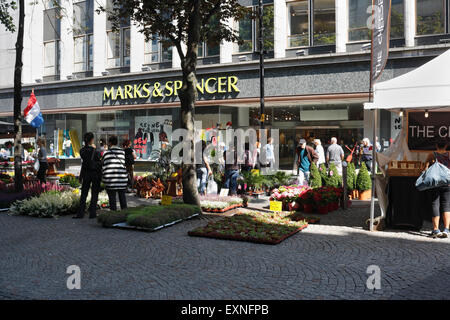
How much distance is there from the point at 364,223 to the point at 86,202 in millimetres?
7122

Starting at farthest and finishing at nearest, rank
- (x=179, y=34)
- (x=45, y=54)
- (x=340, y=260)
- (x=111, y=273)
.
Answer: (x=45, y=54) < (x=179, y=34) < (x=340, y=260) < (x=111, y=273)

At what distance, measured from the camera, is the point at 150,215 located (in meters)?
9.52

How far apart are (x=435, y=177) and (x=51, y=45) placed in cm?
2838

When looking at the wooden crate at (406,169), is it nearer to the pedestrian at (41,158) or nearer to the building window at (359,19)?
the building window at (359,19)

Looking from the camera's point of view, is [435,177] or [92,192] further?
[92,192]

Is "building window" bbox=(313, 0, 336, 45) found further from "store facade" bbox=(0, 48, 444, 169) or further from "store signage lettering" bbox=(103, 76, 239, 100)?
"store signage lettering" bbox=(103, 76, 239, 100)

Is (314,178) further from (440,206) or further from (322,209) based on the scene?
(440,206)

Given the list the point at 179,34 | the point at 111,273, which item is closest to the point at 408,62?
the point at 179,34

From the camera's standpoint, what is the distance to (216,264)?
6.62m

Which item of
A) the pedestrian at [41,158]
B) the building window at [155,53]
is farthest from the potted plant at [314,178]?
the building window at [155,53]

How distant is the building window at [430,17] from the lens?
60.8ft

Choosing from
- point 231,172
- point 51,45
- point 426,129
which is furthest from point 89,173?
point 51,45

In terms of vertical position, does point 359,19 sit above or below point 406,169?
above

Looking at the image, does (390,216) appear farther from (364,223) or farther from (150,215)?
(150,215)
